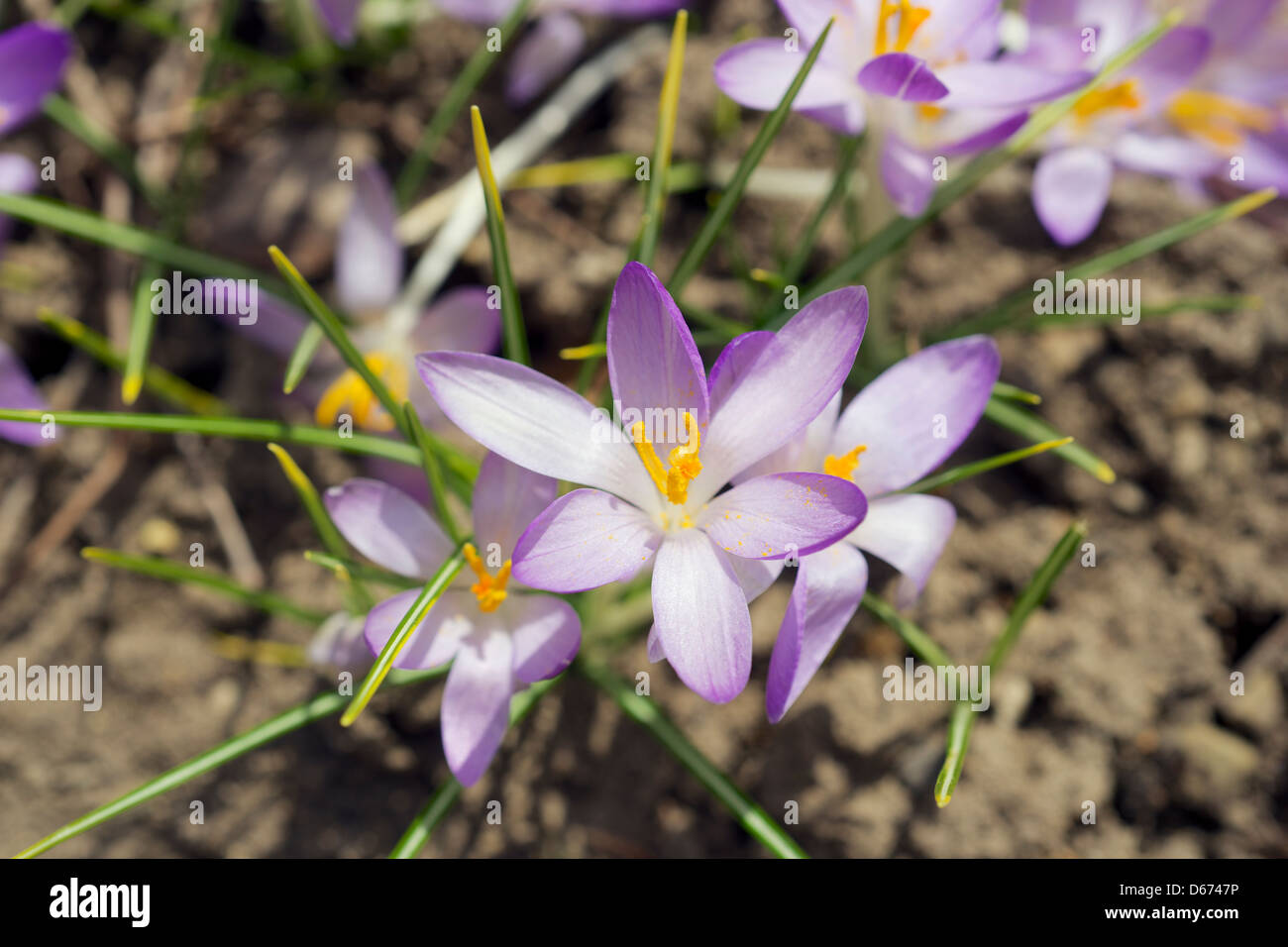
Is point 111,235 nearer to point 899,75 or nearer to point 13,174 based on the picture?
point 13,174

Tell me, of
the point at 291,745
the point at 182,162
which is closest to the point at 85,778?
the point at 291,745

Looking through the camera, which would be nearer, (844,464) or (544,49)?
(844,464)

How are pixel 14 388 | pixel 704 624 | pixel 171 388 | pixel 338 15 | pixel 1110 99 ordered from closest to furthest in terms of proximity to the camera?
→ pixel 704 624
pixel 1110 99
pixel 338 15
pixel 14 388
pixel 171 388

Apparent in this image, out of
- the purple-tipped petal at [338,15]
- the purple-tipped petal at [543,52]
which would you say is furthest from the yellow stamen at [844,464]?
the purple-tipped petal at [543,52]

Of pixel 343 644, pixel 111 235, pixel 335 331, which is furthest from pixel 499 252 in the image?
pixel 111 235

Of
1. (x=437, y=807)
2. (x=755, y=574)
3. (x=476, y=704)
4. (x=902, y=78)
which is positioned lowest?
(x=437, y=807)

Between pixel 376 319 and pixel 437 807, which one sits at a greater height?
pixel 376 319

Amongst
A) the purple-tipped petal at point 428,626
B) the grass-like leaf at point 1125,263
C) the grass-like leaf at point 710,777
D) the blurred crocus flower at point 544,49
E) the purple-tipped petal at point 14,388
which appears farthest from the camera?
the blurred crocus flower at point 544,49

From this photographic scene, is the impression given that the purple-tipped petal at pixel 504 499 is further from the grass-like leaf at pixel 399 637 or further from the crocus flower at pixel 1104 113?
the crocus flower at pixel 1104 113
